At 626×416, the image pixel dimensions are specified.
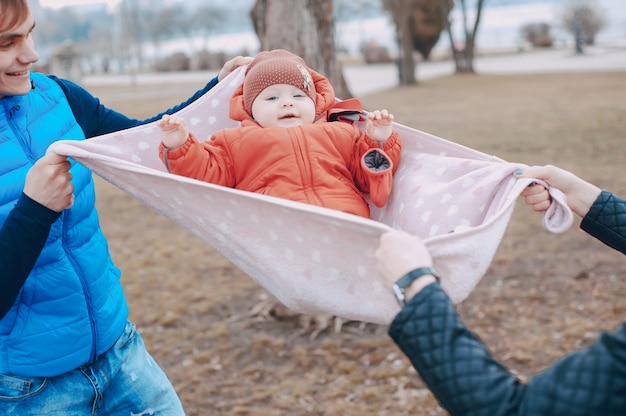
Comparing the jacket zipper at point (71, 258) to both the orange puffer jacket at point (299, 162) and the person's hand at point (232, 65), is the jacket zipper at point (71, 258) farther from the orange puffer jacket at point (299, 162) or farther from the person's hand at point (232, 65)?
the person's hand at point (232, 65)

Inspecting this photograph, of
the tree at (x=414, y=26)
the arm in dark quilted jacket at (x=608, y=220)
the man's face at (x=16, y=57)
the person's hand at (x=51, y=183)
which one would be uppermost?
the man's face at (x=16, y=57)

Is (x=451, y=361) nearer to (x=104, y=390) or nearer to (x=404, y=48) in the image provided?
(x=104, y=390)

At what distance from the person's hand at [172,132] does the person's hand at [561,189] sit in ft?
3.24

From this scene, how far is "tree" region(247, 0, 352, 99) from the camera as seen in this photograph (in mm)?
4473

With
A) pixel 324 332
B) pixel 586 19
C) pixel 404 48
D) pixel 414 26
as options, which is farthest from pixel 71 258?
pixel 586 19

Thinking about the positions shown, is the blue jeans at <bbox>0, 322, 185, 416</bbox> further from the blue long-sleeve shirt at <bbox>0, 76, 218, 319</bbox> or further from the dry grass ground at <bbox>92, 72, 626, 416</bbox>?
the dry grass ground at <bbox>92, 72, 626, 416</bbox>

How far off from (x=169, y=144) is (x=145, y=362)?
2.26 ft

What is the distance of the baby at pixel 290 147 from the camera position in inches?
82.6

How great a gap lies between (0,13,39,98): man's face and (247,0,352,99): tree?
2755 millimetres

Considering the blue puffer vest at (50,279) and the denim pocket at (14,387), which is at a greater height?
the blue puffer vest at (50,279)

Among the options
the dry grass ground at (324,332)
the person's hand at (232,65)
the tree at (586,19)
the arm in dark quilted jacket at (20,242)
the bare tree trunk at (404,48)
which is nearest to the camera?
the arm in dark quilted jacket at (20,242)

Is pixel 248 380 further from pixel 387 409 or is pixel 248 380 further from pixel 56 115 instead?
pixel 56 115

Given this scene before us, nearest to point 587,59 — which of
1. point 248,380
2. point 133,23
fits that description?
point 248,380

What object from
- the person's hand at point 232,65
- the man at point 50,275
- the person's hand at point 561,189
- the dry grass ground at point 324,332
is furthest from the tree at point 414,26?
the man at point 50,275
